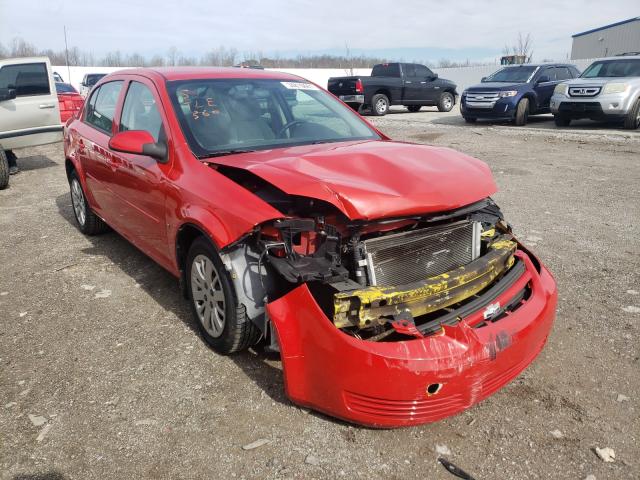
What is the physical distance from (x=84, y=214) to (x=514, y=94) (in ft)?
41.0

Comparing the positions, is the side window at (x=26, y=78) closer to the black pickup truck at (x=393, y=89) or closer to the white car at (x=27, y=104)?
the white car at (x=27, y=104)

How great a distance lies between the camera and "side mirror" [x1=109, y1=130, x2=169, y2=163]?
10.8 ft

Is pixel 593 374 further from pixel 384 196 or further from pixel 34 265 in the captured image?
pixel 34 265

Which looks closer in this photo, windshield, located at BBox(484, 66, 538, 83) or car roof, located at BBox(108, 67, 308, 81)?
car roof, located at BBox(108, 67, 308, 81)

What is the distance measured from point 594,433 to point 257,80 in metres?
3.25

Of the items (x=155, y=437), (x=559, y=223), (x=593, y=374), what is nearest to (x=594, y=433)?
(x=593, y=374)

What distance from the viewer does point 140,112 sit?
3.89 m

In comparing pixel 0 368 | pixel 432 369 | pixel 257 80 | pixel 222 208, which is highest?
pixel 257 80

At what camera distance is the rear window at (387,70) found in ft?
61.7

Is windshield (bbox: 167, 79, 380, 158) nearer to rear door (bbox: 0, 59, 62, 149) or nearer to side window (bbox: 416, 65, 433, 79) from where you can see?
rear door (bbox: 0, 59, 62, 149)

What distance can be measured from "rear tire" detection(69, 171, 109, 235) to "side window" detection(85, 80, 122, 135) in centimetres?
77

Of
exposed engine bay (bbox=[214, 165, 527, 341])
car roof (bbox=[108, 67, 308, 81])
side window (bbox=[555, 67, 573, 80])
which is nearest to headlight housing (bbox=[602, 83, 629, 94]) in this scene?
side window (bbox=[555, 67, 573, 80])

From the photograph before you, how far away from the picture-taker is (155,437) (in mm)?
2484

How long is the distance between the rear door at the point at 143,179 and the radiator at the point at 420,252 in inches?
62.0
